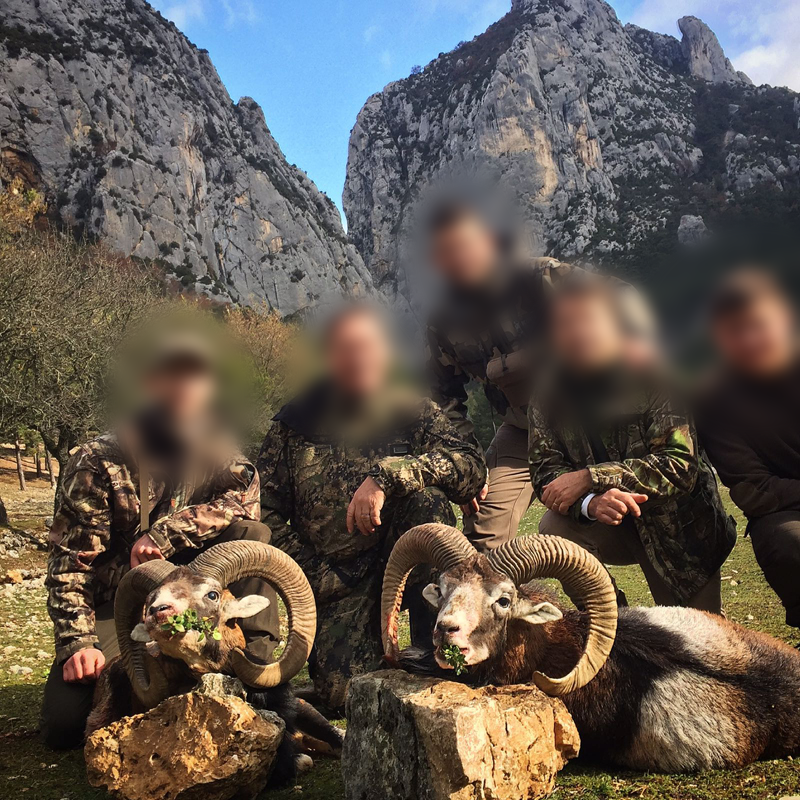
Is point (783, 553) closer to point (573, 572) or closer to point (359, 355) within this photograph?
point (573, 572)

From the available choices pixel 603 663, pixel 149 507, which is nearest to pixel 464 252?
pixel 149 507

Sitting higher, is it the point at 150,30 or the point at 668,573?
the point at 150,30

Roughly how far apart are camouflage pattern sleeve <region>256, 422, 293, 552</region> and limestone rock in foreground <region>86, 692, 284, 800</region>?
2754 millimetres

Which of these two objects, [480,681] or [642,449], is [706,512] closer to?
[642,449]

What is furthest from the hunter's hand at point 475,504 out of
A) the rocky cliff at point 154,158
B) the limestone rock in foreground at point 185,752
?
the rocky cliff at point 154,158

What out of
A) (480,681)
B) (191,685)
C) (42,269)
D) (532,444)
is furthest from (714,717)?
(42,269)

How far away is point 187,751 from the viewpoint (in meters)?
4.13

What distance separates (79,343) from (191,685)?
864 inches

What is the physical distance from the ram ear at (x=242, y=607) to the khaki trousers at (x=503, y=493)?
9.26 ft

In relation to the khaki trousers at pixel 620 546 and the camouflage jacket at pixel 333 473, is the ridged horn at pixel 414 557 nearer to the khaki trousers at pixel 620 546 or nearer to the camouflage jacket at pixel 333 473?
the camouflage jacket at pixel 333 473

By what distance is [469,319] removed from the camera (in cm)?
777

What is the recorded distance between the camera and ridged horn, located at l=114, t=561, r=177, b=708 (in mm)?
4742

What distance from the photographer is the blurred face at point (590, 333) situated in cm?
590

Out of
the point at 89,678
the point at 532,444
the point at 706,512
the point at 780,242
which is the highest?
the point at 780,242
